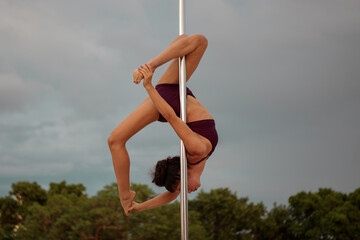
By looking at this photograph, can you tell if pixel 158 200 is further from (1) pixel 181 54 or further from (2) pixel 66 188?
(2) pixel 66 188

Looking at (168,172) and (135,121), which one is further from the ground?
(135,121)

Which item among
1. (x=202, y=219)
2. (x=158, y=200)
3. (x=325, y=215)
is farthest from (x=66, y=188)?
(x=158, y=200)

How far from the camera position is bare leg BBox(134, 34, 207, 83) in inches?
132

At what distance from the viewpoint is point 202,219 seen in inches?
572

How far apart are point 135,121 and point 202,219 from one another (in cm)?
1160

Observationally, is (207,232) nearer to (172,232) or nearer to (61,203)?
(172,232)

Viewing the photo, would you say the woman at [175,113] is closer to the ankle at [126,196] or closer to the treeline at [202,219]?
the ankle at [126,196]

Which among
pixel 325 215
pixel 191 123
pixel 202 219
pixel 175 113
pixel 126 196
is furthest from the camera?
pixel 202 219

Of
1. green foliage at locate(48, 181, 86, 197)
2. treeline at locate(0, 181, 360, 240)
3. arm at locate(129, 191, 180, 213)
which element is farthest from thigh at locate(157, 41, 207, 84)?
green foliage at locate(48, 181, 86, 197)

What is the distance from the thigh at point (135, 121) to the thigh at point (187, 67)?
0.32 meters

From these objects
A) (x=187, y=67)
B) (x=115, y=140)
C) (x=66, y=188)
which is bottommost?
(x=115, y=140)

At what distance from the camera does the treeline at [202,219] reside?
11977mm

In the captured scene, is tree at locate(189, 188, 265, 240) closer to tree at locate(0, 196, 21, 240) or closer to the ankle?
tree at locate(0, 196, 21, 240)

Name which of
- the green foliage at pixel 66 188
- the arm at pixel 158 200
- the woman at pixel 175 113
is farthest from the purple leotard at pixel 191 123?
the green foliage at pixel 66 188
